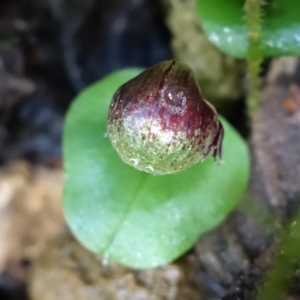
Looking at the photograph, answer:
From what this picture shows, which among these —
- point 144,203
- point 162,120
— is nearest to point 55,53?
point 144,203

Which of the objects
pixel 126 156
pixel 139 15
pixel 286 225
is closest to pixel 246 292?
pixel 286 225

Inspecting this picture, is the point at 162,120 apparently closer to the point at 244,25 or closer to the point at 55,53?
the point at 244,25

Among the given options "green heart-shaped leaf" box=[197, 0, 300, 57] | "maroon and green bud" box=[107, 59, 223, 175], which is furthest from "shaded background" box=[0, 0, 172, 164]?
"maroon and green bud" box=[107, 59, 223, 175]

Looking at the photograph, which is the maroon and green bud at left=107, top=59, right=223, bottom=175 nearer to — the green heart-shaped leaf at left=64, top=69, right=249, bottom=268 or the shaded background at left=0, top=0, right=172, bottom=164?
the green heart-shaped leaf at left=64, top=69, right=249, bottom=268

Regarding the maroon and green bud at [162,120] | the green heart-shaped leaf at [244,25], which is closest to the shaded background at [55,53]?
the green heart-shaped leaf at [244,25]

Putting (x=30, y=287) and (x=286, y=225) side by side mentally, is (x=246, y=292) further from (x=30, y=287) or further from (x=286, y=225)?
(x=30, y=287)

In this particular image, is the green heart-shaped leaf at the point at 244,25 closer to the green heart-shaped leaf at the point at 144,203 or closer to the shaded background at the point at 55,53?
the green heart-shaped leaf at the point at 144,203

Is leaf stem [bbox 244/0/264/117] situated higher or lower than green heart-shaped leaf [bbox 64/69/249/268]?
higher
